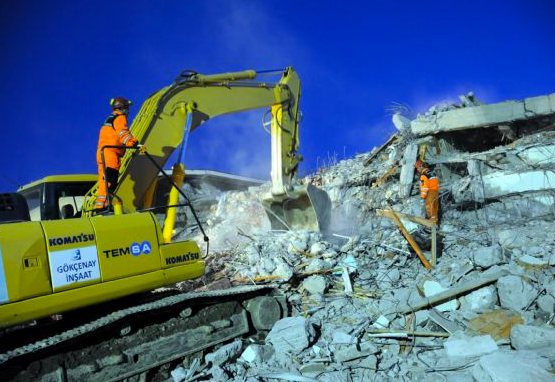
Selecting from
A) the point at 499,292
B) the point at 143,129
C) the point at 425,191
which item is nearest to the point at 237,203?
the point at 425,191

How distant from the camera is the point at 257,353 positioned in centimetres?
490

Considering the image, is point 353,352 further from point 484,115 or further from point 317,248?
point 484,115

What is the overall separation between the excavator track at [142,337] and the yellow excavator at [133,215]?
288 mm

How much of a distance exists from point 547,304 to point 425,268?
1.93 m

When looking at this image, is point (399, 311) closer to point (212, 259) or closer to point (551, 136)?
point (212, 259)

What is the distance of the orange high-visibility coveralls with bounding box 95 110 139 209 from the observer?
4746mm

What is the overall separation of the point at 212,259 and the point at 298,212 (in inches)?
70.0

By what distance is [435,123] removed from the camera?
1064 cm

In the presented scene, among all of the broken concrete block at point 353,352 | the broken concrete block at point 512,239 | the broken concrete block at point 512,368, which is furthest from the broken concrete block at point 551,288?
the broken concrete block at point 353,352

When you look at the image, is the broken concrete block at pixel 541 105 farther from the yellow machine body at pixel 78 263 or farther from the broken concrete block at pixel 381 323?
the yellow machine body at pixel 78 263

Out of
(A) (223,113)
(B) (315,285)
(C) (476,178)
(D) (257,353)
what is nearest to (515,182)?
(C) (476,178)

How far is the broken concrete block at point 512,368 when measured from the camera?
346 centimetres

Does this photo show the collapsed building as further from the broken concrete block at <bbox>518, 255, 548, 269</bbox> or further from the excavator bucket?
the excavator bucket

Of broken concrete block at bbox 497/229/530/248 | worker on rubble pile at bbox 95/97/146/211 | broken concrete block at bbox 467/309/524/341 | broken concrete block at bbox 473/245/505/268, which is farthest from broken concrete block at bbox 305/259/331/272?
worker on rubble pile at bbox 95/97/146/211
